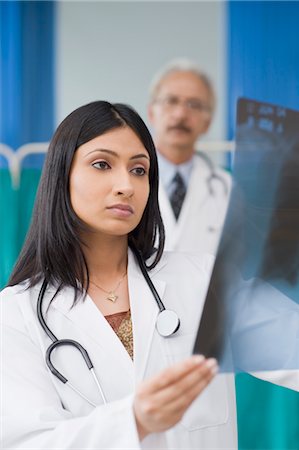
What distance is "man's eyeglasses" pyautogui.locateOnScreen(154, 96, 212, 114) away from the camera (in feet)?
8.14

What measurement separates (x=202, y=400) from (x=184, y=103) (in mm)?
1530

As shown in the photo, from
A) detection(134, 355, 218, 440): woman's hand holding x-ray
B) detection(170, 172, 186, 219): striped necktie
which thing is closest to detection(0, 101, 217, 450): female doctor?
detection(134, 355, 218, 440): woman's hand holding x-ray

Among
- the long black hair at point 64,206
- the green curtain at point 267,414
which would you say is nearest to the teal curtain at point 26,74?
the green curtain at point 267,414

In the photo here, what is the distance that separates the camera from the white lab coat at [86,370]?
3.28ft

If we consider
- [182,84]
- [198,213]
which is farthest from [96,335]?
[182,84]

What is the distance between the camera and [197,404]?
1.11 metres

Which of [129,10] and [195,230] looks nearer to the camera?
[195,230]

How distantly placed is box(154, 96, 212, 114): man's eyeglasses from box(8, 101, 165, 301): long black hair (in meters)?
1.31

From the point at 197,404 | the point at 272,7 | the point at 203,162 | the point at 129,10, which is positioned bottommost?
the point at 197,404

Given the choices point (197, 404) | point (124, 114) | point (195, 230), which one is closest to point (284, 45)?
point (195, 230)

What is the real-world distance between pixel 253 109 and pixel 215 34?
303cm

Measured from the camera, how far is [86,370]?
3.55ft

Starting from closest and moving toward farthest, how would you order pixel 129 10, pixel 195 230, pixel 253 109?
pixel 253 109
pixel 195 230
pixel 129 10

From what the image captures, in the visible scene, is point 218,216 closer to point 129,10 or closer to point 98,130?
point 98,130
